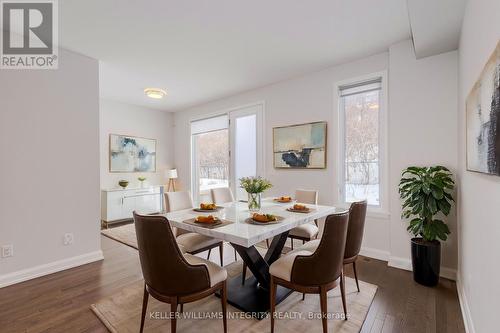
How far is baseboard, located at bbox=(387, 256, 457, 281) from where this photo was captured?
2.57 meters

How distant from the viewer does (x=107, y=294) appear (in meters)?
2.35

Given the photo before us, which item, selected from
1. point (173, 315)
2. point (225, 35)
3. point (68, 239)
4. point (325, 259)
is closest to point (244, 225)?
point (325, 259)

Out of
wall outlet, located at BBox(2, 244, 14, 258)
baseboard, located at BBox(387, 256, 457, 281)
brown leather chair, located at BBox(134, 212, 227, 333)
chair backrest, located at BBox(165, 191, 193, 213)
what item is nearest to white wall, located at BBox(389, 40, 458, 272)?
baseboard, located at BBox(387, 256, 457, 281)

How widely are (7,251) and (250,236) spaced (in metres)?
2.81

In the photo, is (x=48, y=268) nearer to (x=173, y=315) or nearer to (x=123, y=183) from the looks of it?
(x=173, y=315)

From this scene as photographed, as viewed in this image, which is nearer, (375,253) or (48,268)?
(48,268)

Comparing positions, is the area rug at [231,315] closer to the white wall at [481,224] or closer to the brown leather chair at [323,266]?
the brown leather chair at [323,266]

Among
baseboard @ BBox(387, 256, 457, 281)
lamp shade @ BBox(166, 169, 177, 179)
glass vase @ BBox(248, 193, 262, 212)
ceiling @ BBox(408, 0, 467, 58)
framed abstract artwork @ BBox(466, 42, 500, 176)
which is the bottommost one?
baseboard @ BBox(387, 256, 457, 281)

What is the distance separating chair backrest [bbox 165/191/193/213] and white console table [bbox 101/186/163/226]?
2.62 meters

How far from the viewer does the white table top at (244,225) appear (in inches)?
66.2

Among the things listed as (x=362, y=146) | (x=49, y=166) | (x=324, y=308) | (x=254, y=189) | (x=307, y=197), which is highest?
(x=362, y=146)

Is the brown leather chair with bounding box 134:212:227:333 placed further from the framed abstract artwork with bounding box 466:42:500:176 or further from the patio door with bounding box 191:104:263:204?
the patio door with bounding box 191:104:263:204

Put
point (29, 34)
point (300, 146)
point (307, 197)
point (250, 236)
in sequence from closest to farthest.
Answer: point (250, 236), point (29, 34), point (307, 197), point (300, 146)

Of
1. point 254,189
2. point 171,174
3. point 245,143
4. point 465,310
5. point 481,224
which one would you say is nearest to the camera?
point 481,224
